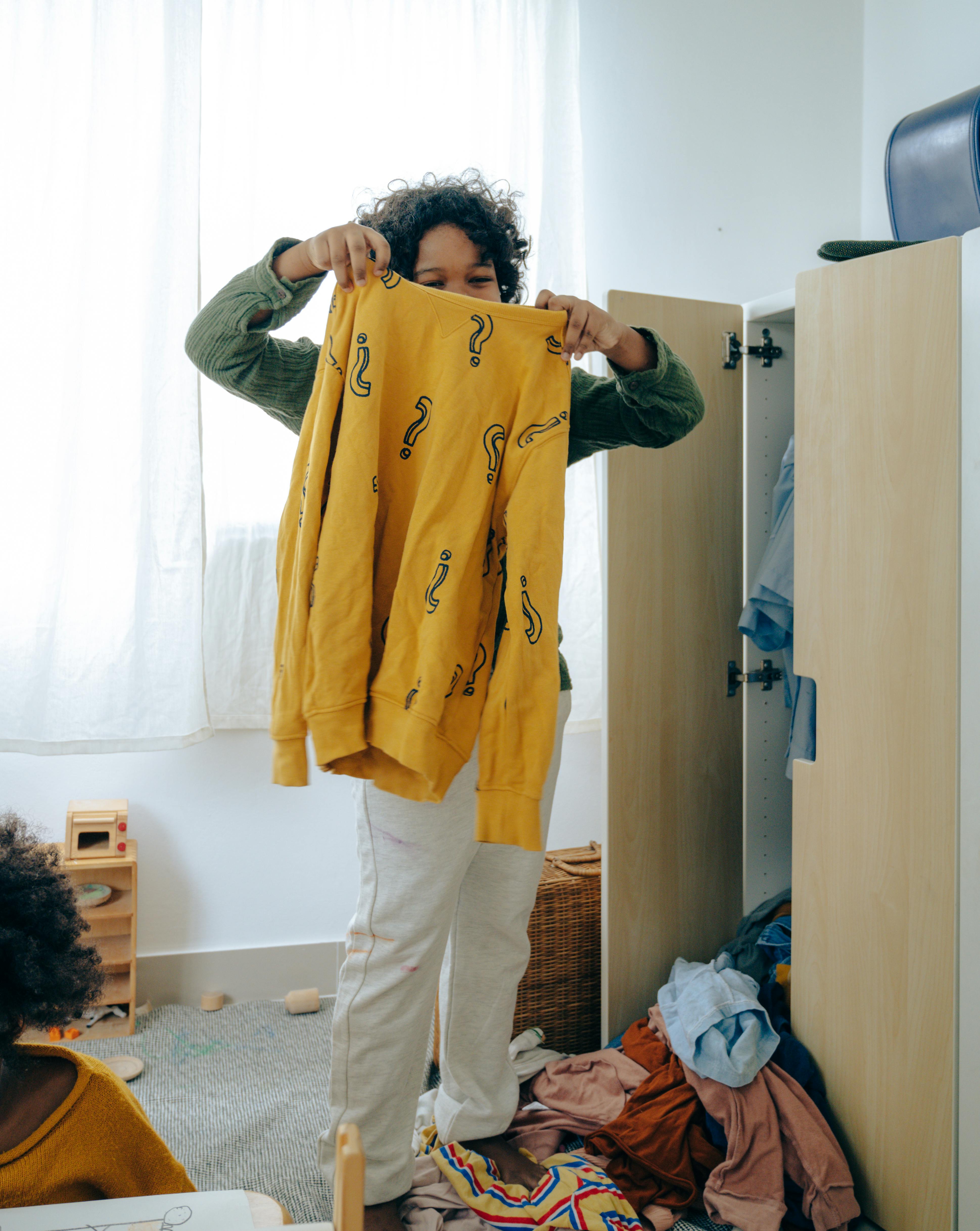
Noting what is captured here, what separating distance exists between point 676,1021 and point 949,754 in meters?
0.69

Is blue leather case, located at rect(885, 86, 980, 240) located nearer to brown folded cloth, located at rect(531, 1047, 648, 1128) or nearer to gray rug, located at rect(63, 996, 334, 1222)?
brown folded cloth, located at rect(531, 1047, 648, 1128)

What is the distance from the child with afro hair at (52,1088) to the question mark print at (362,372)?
601 millimetres

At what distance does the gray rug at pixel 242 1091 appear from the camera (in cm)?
145

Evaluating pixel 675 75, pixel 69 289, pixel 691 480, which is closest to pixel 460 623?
pixel 691 480

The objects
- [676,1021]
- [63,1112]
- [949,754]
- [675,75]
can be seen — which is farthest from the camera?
[675,75]

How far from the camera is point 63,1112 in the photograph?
786 millimetres

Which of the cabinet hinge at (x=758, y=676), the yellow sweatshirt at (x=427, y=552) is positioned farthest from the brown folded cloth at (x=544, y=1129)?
the cabinet hinge at (x=758, y=676)

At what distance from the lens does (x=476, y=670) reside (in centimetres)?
112

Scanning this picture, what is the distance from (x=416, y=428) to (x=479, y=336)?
14 centimetres

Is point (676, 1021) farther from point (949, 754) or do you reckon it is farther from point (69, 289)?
point (69, 289)

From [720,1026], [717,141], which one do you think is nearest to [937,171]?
[717,141]

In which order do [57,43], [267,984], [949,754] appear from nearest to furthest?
1. [949,754]
2. [57,43]
3. [267,984]

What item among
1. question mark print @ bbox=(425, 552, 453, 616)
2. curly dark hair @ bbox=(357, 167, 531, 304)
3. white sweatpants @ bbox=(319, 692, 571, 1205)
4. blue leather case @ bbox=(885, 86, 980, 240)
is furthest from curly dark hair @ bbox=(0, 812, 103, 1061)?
blue leather case @ bbox=(885, 86, 980, 240)

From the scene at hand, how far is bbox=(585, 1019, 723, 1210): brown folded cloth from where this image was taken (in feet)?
4.51
